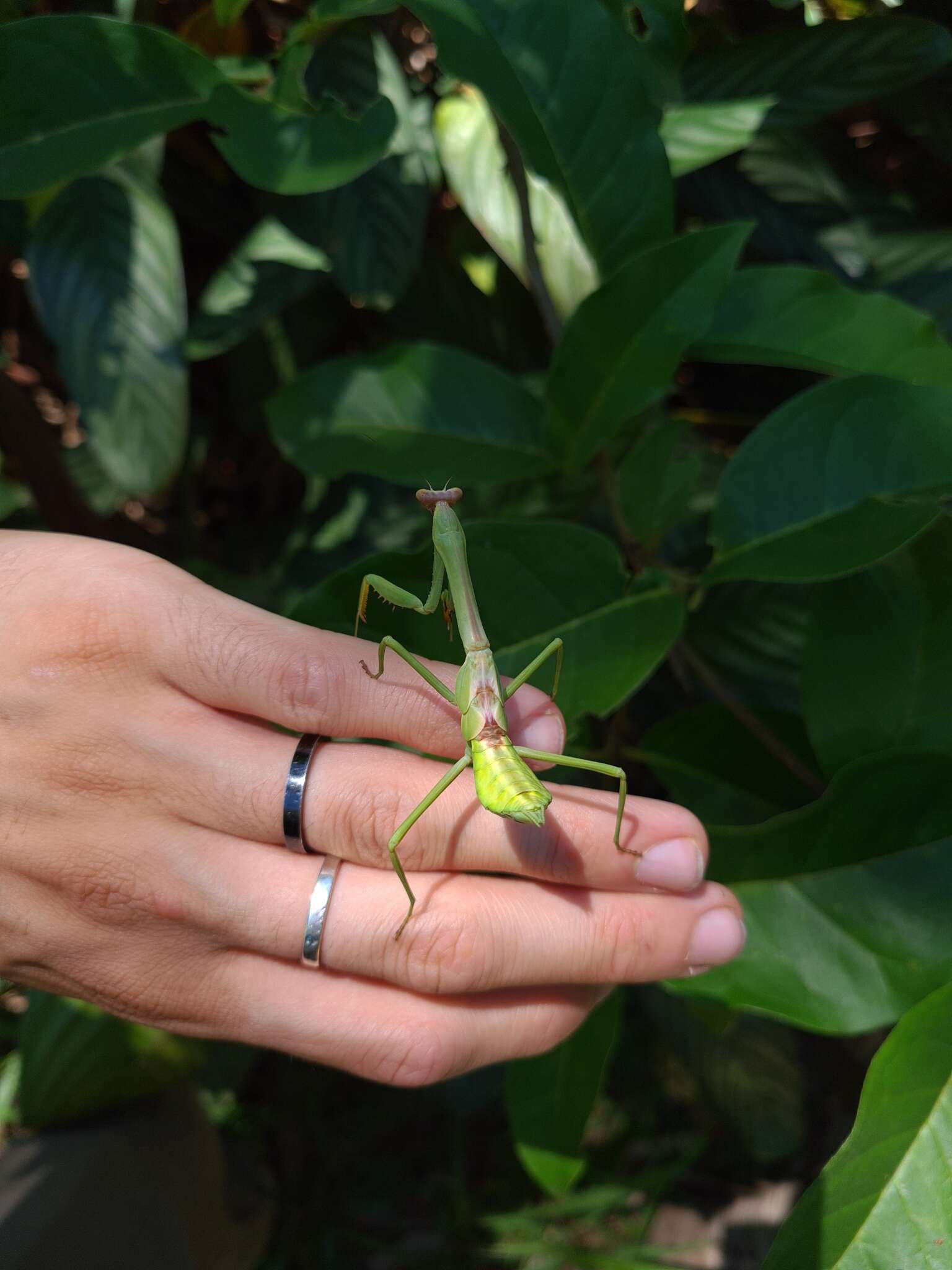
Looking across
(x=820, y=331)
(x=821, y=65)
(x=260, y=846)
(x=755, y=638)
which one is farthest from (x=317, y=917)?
(x=821, y=65)

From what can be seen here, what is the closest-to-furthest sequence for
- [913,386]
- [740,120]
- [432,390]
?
1. [913,386]
2. [432,390]
3. [740,120]

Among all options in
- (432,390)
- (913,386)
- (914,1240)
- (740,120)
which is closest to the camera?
(914,1240)

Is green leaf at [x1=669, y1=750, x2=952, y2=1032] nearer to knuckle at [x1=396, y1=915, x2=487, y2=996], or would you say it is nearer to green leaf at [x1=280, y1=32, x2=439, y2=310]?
knuckle at [x1=396, y1=915, x2=487, y2=996]

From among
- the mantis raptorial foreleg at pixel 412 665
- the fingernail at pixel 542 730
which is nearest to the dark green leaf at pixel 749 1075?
the fingernail at pixel 542 730

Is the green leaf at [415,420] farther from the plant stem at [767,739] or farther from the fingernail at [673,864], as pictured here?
the fingernail at [673,864]

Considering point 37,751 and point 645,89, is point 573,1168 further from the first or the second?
Answer: point 645,89

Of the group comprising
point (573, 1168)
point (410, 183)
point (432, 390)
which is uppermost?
point (410, 183)


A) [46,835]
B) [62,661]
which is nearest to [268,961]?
[46,835]
